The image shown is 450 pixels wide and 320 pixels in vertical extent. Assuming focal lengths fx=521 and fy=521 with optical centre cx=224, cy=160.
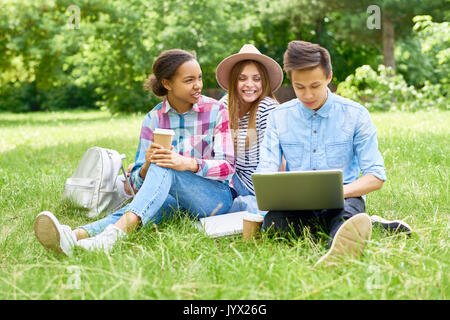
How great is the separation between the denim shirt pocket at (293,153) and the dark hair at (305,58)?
1.42 ft

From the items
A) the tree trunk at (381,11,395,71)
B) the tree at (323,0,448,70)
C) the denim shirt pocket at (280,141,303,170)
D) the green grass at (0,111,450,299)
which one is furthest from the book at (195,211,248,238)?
the tree trunk at (381,11,395,71)

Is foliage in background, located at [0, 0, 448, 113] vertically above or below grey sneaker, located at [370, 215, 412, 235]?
above

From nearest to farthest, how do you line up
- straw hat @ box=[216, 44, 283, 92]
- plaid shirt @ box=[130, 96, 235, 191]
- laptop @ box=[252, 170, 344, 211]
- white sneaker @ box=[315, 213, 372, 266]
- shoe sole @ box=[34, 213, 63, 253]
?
white sneaker @ box=[315, 213, 372, 266] < laptop @ box=[252, 170, 344, 211] < shoe sole @ box=[34, 213, 63, 253] < plaid shirt @ box=[130, 96, 235, 191] < straw hat @ box=[216, 44, 283, 92]

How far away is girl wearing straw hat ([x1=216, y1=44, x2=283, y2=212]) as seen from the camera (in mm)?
3637

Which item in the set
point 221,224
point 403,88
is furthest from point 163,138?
point 403,88

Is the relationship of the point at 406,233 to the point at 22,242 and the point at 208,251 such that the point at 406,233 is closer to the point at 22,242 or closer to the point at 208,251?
the point at 208,251

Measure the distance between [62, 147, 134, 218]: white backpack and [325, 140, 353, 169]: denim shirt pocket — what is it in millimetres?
1450

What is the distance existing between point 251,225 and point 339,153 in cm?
62

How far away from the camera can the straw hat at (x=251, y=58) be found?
146 inches

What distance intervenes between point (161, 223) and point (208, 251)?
0.65m

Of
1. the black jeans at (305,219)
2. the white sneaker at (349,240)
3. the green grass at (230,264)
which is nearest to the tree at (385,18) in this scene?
the green grass at (230,264)

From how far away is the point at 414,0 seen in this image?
13.9m

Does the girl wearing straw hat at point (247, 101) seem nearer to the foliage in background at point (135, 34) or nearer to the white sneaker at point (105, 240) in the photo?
the white sneaker at point (105, 240)

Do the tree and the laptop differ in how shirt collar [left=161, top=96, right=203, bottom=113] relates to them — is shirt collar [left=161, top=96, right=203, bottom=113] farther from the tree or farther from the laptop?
the tree
